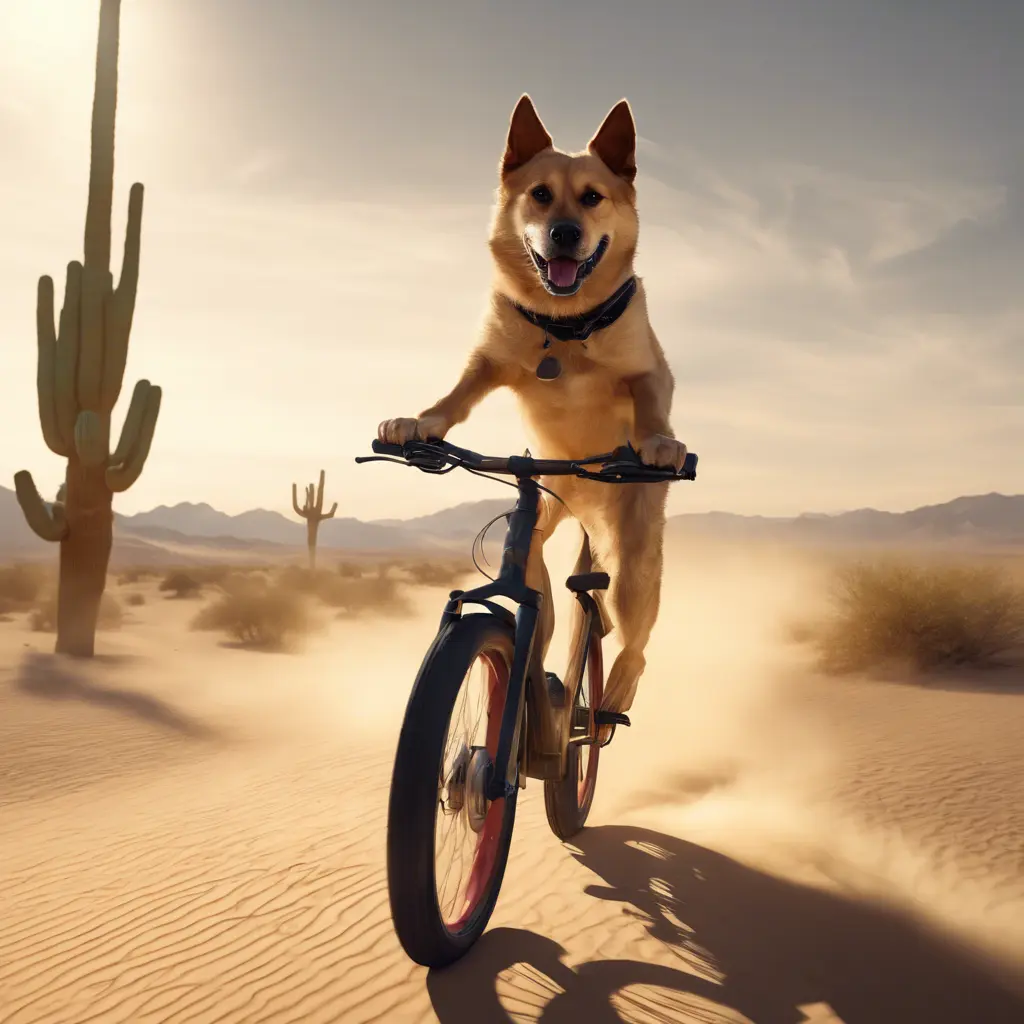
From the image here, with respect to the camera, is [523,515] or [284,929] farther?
[284,929]

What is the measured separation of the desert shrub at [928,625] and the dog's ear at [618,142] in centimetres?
1104

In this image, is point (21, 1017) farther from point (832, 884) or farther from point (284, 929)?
point (832, 884)

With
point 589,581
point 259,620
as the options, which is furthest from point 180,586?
point 589,581

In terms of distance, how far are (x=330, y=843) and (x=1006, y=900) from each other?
374 cm

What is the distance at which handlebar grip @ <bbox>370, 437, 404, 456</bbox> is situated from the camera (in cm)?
363

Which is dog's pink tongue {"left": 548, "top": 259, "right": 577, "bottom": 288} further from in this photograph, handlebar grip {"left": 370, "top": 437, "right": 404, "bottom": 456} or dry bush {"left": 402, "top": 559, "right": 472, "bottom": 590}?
dry bush {"left": 402, "top": 559, "right": 472, "bottom": 590}

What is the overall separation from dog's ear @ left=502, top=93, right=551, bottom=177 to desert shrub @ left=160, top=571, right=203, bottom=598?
89.6 ft

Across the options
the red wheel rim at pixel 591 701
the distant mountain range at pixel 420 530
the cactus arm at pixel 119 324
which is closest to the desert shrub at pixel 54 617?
the cactus arm at pixel 119 324

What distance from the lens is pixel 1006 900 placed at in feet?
16.2

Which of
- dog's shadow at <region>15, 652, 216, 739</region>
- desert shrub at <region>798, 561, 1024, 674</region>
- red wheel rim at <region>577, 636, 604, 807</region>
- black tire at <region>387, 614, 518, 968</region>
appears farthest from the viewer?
desert shrub at <region>798, 561, 1024, 674</region>

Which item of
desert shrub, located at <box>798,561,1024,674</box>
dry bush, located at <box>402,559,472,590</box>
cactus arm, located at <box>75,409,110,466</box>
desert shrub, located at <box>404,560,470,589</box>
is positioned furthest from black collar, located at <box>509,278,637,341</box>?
desert shrub, located at <box>404,560,470,589</box>

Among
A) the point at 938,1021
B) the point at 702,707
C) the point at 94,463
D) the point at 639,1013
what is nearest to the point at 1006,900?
the point at 938,1021

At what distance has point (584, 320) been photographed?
4.15 metres

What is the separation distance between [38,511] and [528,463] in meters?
12.9
